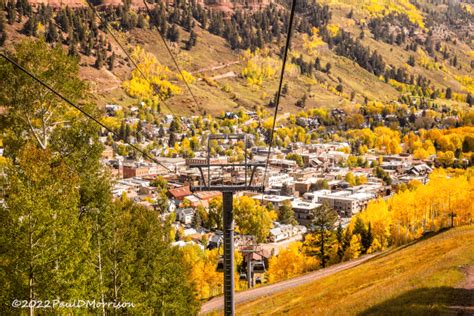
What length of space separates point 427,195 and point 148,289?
44.0 meters

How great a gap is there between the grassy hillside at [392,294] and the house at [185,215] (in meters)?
50.7

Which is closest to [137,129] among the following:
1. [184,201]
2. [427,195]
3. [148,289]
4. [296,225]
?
[184,201]

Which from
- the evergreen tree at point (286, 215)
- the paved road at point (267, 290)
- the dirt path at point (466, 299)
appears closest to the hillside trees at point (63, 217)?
the dirt path at point (466, 299)

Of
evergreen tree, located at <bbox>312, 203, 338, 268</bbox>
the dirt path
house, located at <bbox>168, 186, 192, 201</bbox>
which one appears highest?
the dirt path

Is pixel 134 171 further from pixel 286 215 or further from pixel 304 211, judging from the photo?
pixel 286 215

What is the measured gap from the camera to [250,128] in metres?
174

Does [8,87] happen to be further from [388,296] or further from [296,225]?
[296,225]

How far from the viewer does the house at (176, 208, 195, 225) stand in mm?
86312

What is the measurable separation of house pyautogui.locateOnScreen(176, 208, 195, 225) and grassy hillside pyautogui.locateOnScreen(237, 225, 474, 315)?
50748 millimetres

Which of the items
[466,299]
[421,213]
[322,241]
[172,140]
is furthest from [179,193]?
[466,299]

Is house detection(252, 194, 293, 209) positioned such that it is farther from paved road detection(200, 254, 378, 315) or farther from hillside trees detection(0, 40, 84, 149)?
hillside trees detection(0, 40, 84, 149)

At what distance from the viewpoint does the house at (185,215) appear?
86.3m

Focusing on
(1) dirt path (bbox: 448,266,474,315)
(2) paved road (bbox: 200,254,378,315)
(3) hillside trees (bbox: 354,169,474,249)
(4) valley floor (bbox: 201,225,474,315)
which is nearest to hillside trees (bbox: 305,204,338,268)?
(2) paved road (bbox: 200,254,378,315)

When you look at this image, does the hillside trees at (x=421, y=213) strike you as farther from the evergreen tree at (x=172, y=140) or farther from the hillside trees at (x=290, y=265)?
the evergreen tree at (x=172, y=140)
